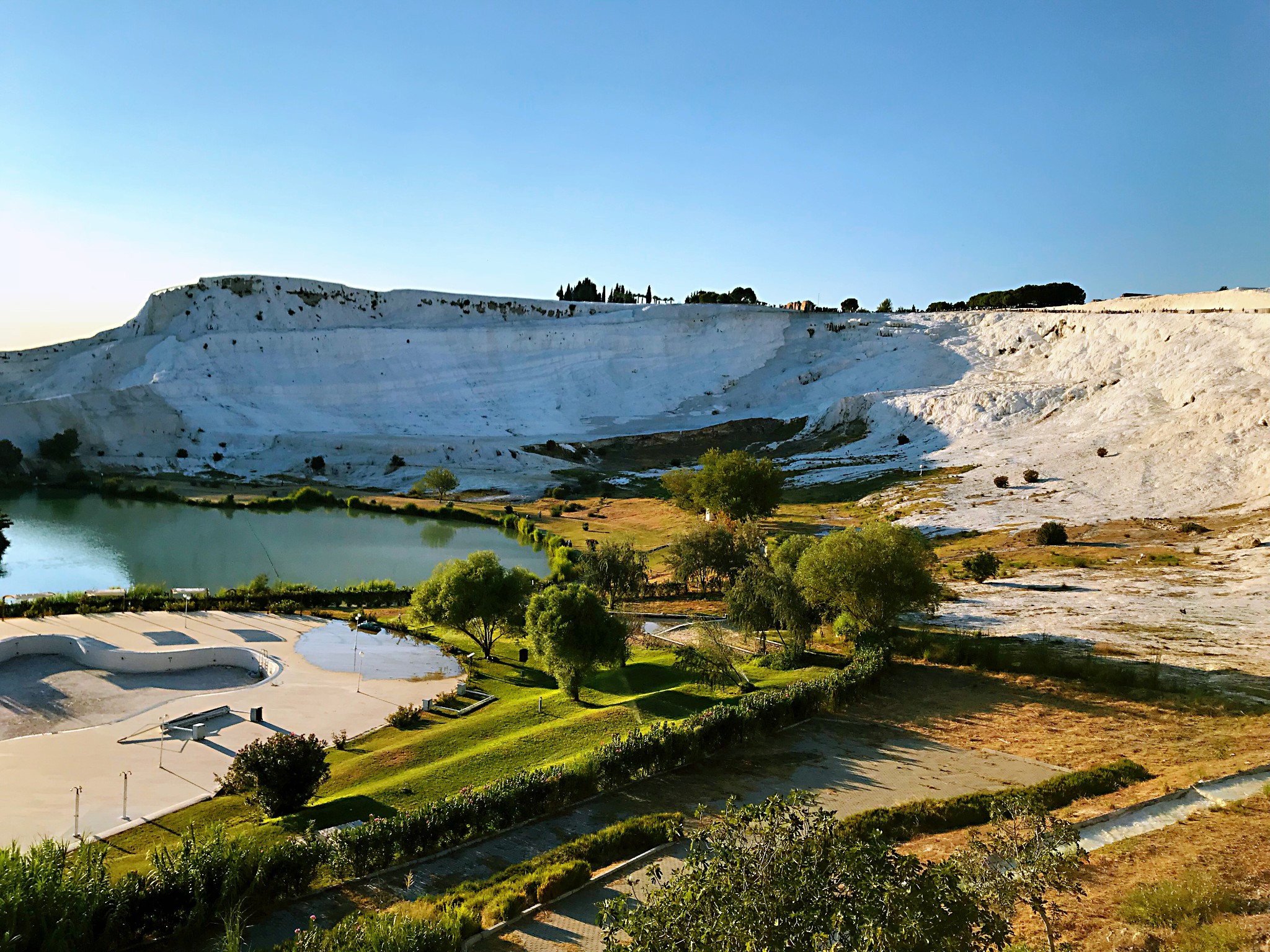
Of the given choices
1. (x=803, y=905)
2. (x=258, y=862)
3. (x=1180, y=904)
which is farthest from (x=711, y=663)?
(x=803, y=905)

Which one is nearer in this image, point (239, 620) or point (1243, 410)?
point (239, 620)

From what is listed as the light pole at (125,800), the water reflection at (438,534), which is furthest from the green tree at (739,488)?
the light pole at (125,800)

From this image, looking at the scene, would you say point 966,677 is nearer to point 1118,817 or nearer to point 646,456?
point 1118,817

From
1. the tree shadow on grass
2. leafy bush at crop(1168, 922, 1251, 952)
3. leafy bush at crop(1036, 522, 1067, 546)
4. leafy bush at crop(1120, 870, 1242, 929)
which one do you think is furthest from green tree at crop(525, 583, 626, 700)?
leafy bush at crop(1036, 522, 1067, 546)

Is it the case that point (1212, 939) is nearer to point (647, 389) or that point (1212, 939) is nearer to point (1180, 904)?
point (1180, 904)

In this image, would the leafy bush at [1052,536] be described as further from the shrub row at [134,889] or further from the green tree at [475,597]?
the shrub row at [134,889]

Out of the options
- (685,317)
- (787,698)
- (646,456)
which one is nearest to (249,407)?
(646,456)
